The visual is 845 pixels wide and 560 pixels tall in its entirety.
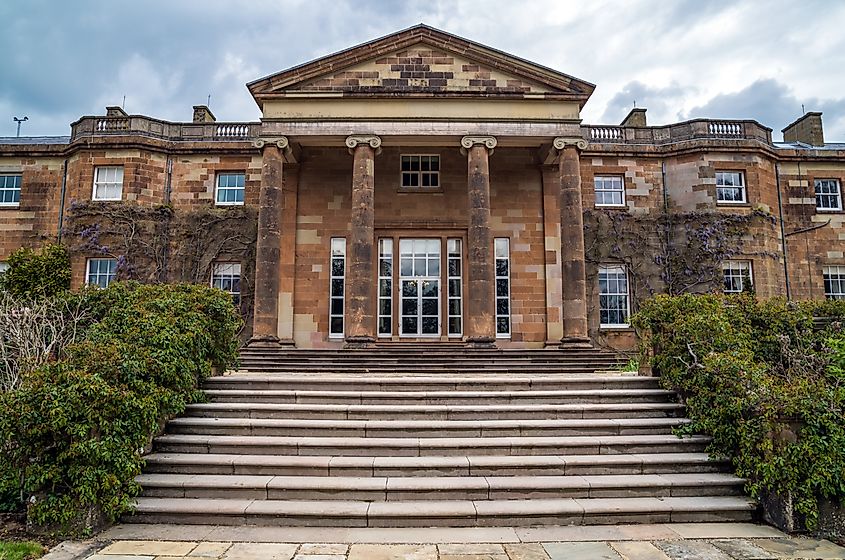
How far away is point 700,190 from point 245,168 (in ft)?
51.9

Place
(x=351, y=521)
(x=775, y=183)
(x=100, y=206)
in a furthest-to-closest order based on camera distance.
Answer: (x=775, y=183) < (x=100, y=206) < (x=351, y=521)

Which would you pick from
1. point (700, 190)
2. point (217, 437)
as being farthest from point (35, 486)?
point (700, 190)

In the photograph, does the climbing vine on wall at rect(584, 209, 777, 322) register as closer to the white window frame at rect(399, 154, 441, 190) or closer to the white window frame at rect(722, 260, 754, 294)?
the white window frame at rect(722, 260, 754, 294)

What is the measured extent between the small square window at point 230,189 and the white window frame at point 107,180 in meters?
3.17

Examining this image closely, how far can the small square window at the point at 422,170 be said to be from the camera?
18750mm

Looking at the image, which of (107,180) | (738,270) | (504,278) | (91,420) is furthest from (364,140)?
(738,270)

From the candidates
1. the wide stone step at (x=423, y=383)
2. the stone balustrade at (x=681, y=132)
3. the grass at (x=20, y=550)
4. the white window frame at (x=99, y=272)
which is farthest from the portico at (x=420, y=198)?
the grass at (x=20, y=550)

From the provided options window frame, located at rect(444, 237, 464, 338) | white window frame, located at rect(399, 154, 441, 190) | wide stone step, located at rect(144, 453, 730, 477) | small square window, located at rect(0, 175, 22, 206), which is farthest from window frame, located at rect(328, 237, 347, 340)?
small square window, located at rect(0, 175, 22, 206)

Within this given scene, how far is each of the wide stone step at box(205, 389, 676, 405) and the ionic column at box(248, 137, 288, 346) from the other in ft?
21.8

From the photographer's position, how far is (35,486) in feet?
19.0

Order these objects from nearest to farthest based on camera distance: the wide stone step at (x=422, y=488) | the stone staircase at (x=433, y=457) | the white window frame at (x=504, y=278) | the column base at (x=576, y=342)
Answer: the stone staircase at (x=433, y=457), the wide stone step at (x=422, y=488), the column base at (x=576, y=342), the white window frame at (x=504, y=278)

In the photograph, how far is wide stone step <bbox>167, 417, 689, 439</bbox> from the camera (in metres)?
Result: 7.74

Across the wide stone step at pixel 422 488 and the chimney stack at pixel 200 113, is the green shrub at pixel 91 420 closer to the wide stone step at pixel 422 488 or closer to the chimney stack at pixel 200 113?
the wide stone step at pixel 422 488

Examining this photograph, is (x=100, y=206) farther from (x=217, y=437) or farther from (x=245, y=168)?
(x=217, y=437)
